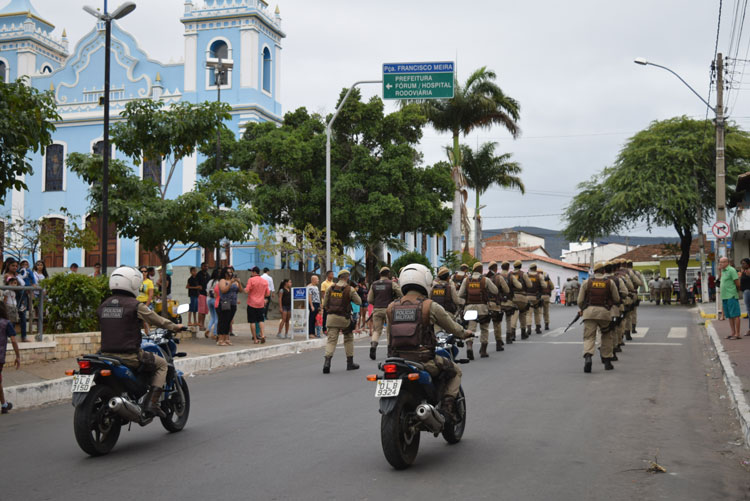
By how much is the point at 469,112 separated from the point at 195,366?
27.5 meters

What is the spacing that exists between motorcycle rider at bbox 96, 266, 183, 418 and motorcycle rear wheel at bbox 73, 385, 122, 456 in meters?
0.34

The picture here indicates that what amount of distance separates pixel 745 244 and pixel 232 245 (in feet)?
83.7

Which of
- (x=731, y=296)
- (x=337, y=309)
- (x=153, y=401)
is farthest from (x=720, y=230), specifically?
(x=153, y=401)

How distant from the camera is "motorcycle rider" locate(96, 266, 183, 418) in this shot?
24.3 feet

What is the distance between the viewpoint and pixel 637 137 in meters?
44.9

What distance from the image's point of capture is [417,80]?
22.8 meters

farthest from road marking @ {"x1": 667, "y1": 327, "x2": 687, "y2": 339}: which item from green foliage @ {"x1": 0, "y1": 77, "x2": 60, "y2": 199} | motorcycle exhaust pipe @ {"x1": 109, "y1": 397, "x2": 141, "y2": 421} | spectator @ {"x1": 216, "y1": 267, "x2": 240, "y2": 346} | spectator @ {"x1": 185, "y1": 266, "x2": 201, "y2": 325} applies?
motorcycle exhaust pipe @ {"x1": 109, "y1": 397, "x2": 141, "y2": 421}

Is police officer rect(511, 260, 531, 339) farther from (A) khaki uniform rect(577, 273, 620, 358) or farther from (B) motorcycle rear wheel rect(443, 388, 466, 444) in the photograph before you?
(B) motorcycle rear wheel rect(443, 388, 466, 444)

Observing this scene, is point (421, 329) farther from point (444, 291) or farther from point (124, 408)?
point (444, 291)

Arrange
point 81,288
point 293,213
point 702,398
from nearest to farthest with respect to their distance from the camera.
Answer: point 702,398 < point 81,288 < point 293,213

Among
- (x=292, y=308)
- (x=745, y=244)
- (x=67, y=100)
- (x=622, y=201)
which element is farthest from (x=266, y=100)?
(x=745, y=244)

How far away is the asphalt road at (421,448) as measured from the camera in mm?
5828

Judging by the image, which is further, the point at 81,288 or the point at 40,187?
the point at 40,187

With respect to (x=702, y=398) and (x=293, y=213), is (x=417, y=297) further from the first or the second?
(x=293, y=213)
